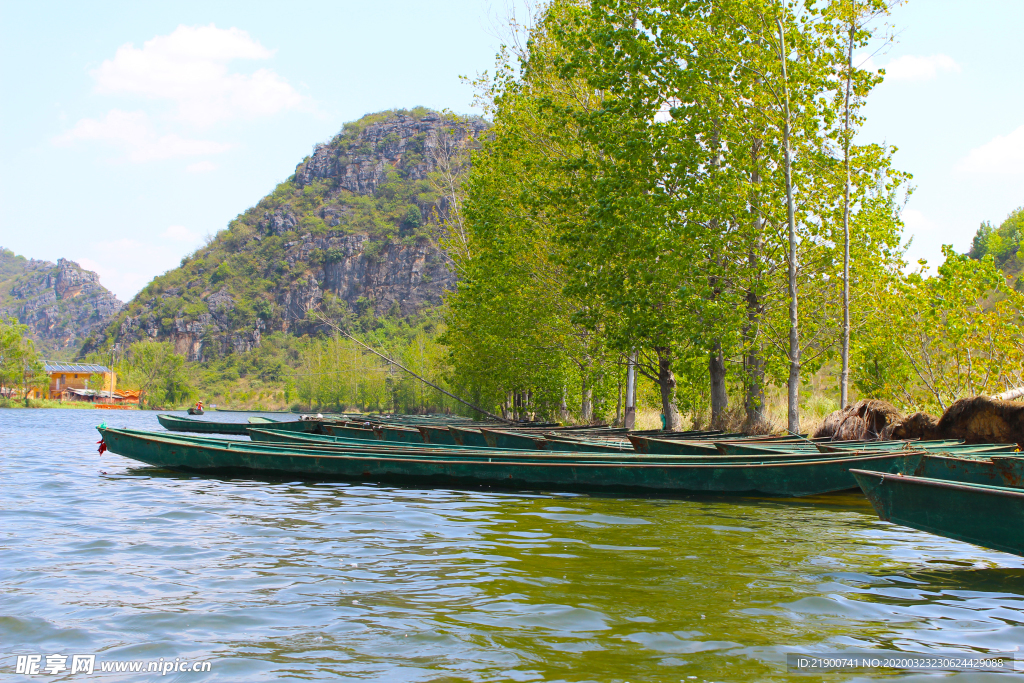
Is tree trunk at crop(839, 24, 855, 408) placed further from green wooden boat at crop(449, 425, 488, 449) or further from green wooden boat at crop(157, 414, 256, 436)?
green wooden boat at crop(157, 414, 256, 436)

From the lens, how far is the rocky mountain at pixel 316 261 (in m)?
133

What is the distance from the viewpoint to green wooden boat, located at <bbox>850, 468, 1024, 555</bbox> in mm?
4914

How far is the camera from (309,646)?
12.9 ft

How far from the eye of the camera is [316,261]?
465ft

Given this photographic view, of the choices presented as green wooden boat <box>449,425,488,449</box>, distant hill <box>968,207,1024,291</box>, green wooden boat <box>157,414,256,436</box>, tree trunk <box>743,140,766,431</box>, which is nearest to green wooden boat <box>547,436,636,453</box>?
green wooden boat <box>449,425,488,449</box>

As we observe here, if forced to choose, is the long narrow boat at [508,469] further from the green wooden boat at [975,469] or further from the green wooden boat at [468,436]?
the green wooden boat at [468,436]

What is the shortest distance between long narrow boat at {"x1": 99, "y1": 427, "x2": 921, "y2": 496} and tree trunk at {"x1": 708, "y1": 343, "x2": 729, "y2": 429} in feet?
25.0

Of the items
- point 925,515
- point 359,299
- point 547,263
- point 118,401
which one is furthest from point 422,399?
point 359,299

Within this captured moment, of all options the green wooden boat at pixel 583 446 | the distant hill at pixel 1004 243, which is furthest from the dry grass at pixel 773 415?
the distant hill at pixel 1004 243

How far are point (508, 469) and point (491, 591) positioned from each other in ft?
16.8

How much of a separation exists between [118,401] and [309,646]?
100139 mm

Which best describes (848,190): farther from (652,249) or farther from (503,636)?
(503,636)

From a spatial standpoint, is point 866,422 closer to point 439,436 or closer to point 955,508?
point 439,436

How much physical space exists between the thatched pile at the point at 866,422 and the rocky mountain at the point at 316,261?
112 meters
